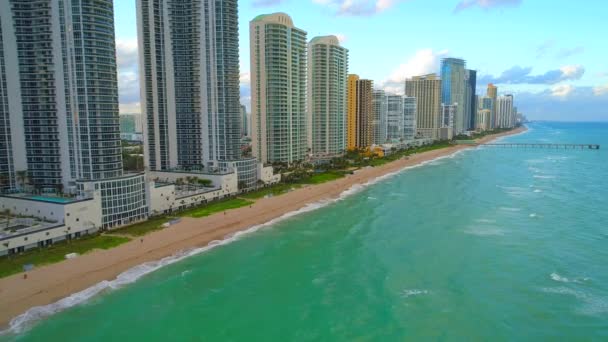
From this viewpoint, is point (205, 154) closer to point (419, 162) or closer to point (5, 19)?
point (5, 19)

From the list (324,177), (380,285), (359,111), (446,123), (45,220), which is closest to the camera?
(380,285)

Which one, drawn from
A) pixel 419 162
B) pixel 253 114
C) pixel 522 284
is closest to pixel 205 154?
pixel 253 114

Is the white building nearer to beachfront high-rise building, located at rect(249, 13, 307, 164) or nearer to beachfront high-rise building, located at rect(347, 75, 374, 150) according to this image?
beachfront high-rise building, located at rect(249, 13, 307, 164)

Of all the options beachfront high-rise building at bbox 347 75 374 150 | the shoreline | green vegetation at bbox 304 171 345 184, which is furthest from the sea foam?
beachfront high-rise building at bbox 347 75 374 150

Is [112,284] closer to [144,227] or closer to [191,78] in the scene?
[144,227]

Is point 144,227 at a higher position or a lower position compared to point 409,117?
lower

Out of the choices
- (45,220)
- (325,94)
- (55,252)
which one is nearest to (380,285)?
(55,252)
